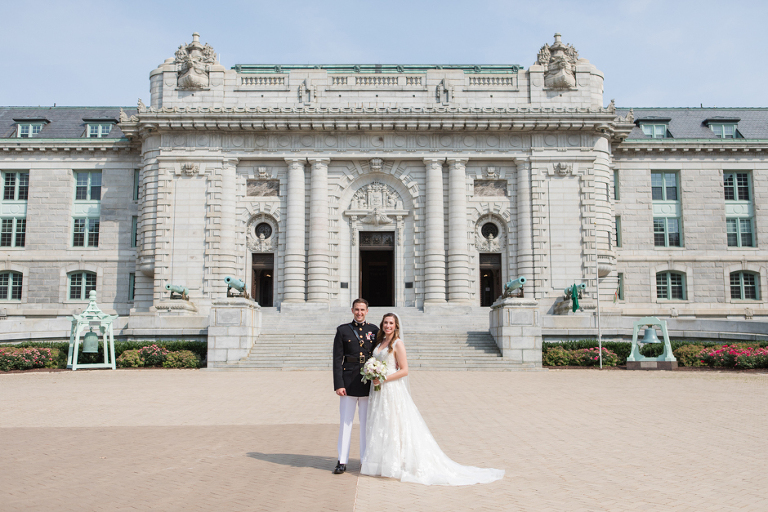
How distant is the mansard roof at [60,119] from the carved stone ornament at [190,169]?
9.03m

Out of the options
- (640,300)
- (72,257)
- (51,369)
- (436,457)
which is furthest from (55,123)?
(436,457)

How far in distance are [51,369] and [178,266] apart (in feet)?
46.6

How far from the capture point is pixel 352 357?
9.49m

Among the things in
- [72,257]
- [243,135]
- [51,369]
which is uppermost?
[243,135]

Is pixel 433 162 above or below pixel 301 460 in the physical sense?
above

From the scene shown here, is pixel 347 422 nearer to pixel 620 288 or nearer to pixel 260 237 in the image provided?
pixel 260 237

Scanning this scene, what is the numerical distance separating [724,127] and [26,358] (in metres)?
47.1

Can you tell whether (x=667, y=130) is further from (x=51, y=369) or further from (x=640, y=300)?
(x=51, y=369)

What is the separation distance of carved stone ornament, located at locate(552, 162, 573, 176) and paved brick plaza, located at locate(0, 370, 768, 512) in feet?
72.9

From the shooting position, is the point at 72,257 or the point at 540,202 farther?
the point at 72,257

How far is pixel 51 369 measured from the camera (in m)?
26.2

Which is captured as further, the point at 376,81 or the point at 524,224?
the point at 376,81

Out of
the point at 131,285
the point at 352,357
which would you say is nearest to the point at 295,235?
the point at 131,285

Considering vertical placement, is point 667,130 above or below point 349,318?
above
